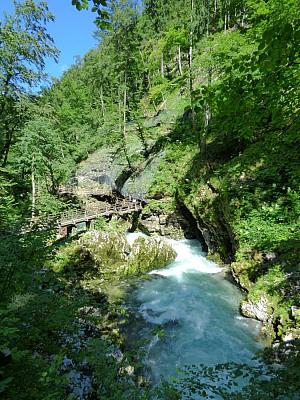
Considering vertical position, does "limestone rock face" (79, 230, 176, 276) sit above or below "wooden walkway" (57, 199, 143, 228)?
below

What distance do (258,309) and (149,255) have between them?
6.40 metres

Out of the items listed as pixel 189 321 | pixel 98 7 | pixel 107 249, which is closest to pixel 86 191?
pixel 107 249

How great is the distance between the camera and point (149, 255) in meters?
14.1

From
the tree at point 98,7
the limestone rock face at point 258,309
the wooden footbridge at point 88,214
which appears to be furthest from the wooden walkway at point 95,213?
the tree at point 98,7

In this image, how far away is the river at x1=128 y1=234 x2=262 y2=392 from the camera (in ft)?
24.5

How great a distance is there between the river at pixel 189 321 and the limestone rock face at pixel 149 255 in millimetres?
508

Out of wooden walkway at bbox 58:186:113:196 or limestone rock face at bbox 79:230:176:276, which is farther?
wooden walkway at bbox 58:186:113:196

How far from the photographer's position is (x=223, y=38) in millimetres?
14383

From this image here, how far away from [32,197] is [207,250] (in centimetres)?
1074

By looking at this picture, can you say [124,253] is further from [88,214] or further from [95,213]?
[95,213]

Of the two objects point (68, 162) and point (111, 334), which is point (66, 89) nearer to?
point (68, 162)

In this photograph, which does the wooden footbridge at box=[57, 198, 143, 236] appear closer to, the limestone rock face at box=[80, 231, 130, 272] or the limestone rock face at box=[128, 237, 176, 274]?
the limestone rock face at box=[80, 231, 130, 272]

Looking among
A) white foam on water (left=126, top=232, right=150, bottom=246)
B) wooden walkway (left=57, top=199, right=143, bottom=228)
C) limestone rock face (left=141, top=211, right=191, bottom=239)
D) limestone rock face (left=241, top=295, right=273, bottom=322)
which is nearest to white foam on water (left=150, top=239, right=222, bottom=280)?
limestone rock face (left=141, top=211, right=191, bottom=239)

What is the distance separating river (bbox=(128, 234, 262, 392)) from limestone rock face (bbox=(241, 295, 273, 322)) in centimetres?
21
